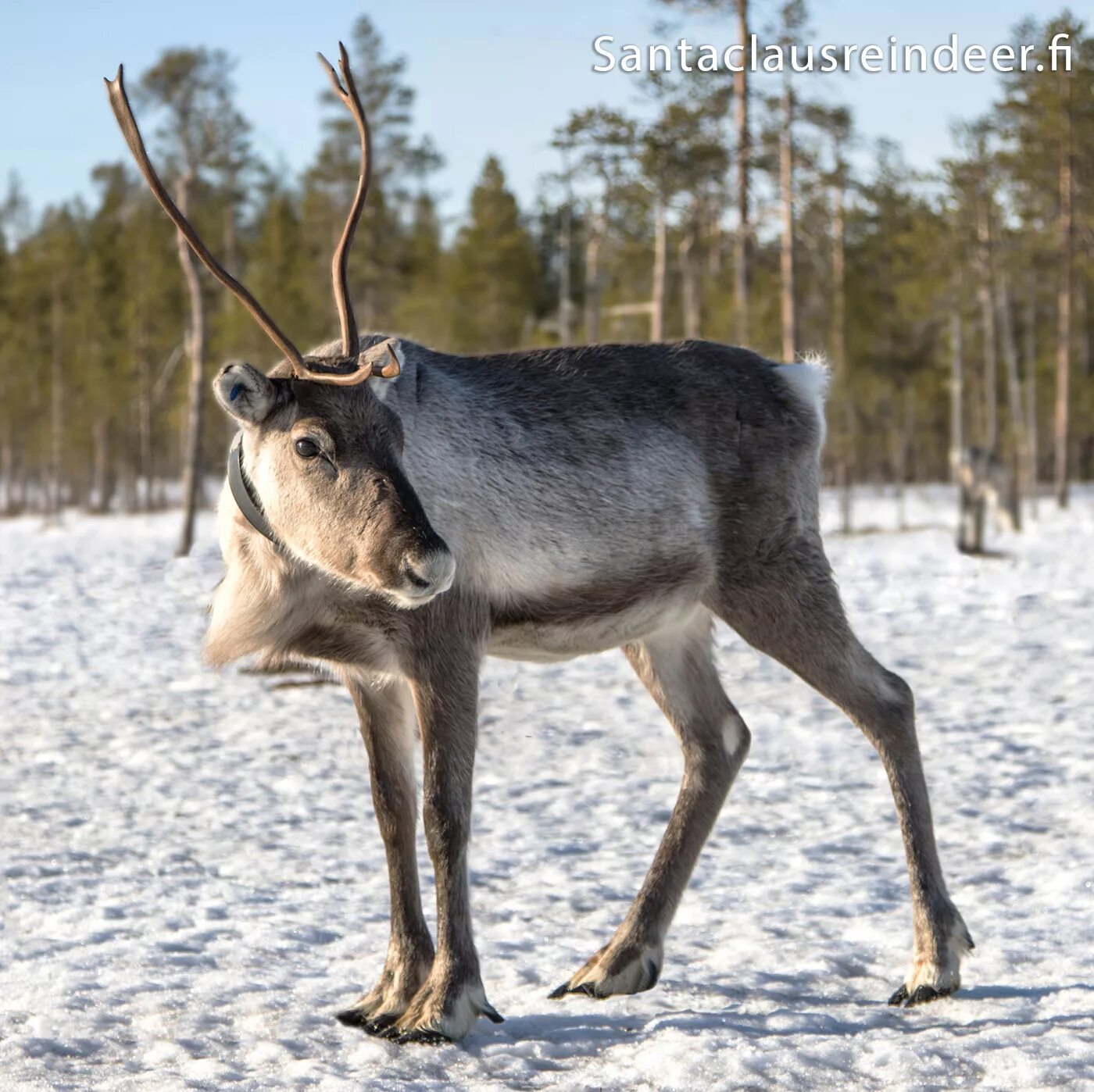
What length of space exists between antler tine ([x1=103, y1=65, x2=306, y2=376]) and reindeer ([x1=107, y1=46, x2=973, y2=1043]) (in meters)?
0.01

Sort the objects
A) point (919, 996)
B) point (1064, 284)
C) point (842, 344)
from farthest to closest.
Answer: point (842, 344)
point (1064, 284)
point (919, 996)

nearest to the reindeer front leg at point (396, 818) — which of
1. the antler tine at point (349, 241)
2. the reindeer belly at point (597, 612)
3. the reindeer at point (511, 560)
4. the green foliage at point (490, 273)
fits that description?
the reindeer at point (511, 560)

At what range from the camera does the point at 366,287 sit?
36.5 metres

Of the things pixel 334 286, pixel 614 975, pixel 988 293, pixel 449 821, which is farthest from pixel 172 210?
pixel 988 293

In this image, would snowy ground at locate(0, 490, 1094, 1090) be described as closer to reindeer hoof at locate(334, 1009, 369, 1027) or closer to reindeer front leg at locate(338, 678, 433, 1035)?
reindeer hoof at locate(334, 1009, 369, 1027)

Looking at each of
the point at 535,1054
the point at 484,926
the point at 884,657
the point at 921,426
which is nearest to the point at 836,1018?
the point at 535,1054

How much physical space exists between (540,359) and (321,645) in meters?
1.25

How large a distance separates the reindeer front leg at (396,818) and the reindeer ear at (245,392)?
89cm

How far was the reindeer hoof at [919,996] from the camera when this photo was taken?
3.94m

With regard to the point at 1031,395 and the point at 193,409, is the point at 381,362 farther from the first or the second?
the point at 1031,395

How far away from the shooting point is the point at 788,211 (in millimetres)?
23562

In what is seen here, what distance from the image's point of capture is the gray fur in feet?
11.6

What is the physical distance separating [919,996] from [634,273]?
3922cm

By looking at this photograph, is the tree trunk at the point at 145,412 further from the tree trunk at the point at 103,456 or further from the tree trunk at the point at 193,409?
the tree trunk at the point at 193,409
